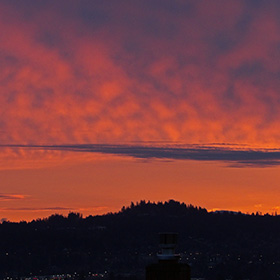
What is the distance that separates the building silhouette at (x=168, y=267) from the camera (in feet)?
69.8

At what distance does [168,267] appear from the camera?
21.4 metres

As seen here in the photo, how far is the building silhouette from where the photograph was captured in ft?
69.8

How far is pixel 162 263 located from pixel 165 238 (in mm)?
599

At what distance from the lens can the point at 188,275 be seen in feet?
70.3

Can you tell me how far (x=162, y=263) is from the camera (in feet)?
70.6

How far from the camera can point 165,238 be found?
2189 centimetres

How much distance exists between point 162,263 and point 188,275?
22.3 inches

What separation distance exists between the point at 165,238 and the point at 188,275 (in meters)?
0.94
